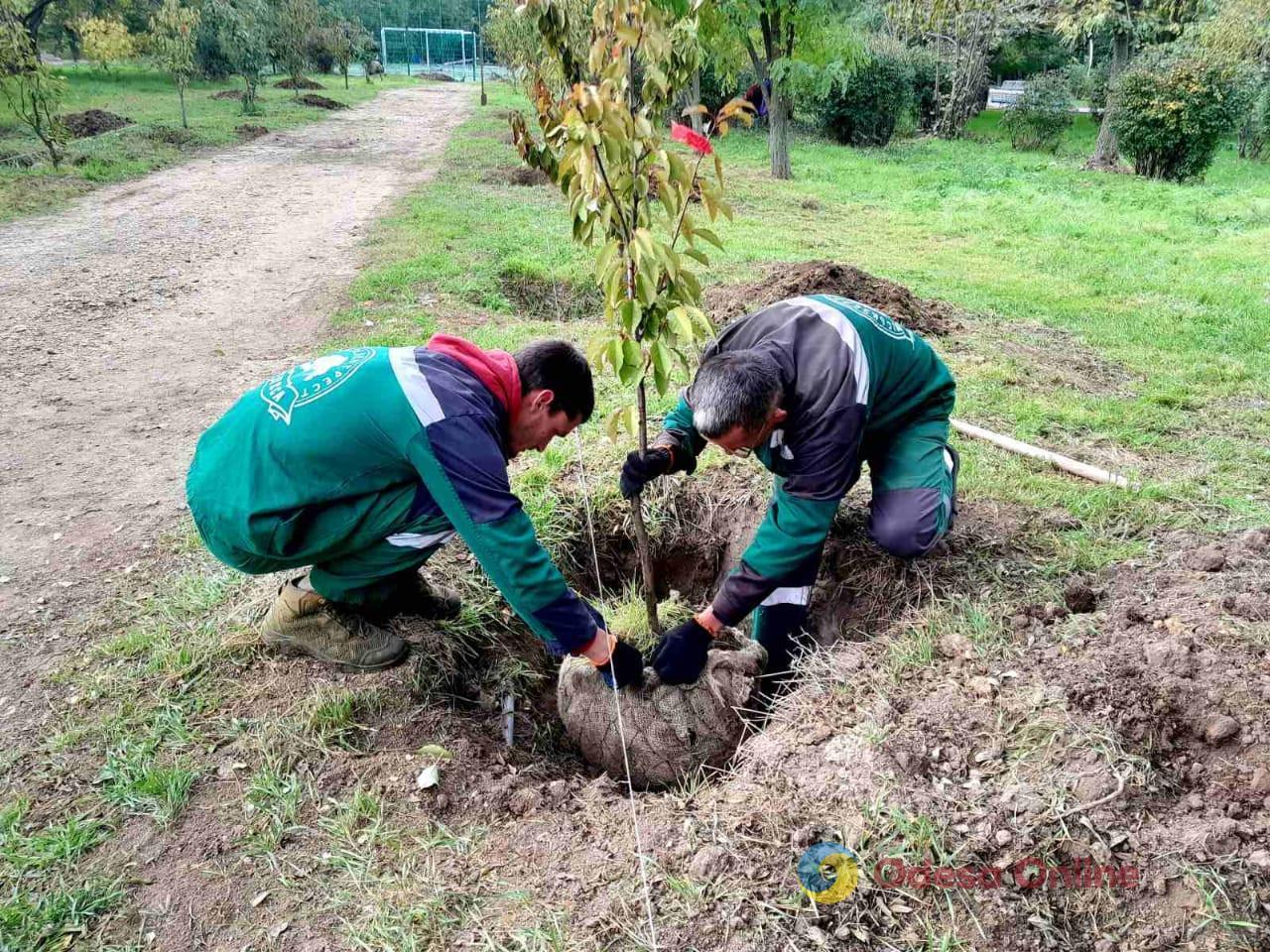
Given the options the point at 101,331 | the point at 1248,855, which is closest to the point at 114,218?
the point at 101,331

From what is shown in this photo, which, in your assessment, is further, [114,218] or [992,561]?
[114,218]

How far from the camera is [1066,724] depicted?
225cm

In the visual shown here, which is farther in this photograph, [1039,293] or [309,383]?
[1039,293]

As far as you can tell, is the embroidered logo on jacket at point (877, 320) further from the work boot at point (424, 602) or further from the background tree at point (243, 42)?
the background tree at point (243, 42)

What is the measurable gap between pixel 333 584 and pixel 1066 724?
2.35 metres

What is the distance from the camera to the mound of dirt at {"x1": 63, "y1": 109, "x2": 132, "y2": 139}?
17328mm

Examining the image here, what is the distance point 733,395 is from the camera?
7.78 ft

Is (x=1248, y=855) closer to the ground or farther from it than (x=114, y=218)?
closer to the ground

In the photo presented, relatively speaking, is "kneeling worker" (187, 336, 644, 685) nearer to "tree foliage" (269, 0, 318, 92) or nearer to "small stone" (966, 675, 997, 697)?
"small stone" (966, 675, 997, 697)

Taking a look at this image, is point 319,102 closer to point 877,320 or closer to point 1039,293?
point 1039,293

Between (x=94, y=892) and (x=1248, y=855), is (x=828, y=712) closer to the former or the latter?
(x=1248, y=855)

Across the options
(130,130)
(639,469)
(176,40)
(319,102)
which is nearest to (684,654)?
(639,469)

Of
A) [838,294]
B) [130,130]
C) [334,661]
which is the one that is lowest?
[334,661]

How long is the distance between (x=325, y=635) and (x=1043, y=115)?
23.2 metres
